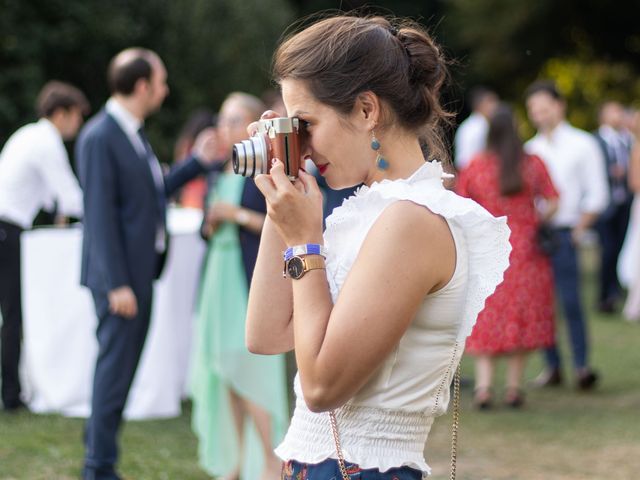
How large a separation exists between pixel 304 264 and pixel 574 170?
6579mm

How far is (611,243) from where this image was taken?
1330 cm

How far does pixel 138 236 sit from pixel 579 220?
4.35m

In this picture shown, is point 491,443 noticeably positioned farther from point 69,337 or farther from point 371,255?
point 371,255

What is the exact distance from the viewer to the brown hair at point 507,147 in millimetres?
6973

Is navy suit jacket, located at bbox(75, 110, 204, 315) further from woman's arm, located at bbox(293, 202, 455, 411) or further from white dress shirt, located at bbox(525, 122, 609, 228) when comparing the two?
white dress shirt, located at bbox(525, 122, 609, 228)

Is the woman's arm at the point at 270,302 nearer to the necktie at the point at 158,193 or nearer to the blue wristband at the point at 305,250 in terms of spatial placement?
the blue wristband at the point at 305,250

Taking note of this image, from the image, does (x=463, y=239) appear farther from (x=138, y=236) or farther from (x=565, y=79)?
(x=565, y=79)

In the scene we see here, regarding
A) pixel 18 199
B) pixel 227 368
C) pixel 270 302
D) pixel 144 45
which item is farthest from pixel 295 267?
pixel 144 45

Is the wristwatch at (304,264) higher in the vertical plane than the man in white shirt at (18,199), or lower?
higher

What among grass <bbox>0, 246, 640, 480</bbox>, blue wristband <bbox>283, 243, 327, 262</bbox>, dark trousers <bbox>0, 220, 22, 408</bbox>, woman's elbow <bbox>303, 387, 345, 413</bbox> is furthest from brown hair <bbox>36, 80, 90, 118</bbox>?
woman's elbow <bbox>303, 387, 345, 413</bbox>

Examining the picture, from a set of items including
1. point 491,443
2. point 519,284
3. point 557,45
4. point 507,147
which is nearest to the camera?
point 491,443

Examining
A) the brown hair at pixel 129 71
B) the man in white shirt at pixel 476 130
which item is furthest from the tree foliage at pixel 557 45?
the brown hair at pixel 129 71

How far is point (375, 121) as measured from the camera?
214 cm

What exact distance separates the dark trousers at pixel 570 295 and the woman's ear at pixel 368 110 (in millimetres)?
6182
